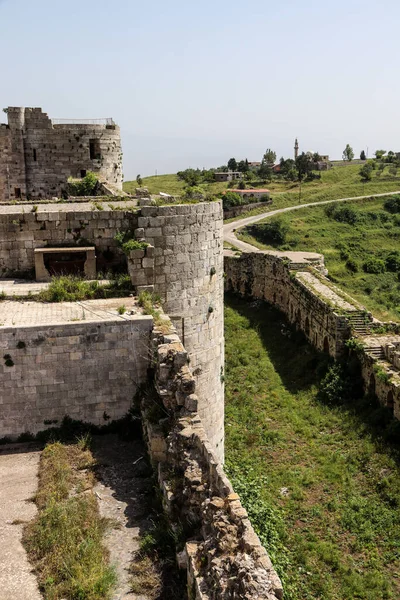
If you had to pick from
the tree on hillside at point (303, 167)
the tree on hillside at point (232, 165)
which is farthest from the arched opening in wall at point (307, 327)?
the tree on hillside at point (232, 165)

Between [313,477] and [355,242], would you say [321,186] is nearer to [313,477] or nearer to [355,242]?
[355,242]

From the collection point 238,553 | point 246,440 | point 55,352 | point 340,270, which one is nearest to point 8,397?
point 55,352

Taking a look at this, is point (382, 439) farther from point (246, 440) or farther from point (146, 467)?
point (146, 467)

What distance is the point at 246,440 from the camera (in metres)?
18.0

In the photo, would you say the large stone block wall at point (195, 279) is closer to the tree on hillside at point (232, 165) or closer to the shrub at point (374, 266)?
the shrub at point (374, 266)

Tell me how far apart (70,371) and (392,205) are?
52641 mm

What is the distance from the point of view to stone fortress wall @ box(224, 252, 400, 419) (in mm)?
19031

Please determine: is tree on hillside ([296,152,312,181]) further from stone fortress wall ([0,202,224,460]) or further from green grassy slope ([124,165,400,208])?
stone fortress wall ([0,202,224,460])

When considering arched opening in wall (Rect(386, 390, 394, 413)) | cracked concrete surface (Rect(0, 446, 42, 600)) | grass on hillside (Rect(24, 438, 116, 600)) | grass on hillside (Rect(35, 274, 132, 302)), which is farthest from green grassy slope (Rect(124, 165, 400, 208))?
grass on hillside (Rect(24, 438, 116, 600))

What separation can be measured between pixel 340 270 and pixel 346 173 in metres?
40.3

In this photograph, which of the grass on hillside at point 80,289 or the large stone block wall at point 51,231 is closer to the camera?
the grass on hillside at point 80,289

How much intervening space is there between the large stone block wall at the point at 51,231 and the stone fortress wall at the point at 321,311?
10.1 meters

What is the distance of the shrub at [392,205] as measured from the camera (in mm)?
55975

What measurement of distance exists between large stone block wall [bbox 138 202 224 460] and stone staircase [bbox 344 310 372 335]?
35.1ft
